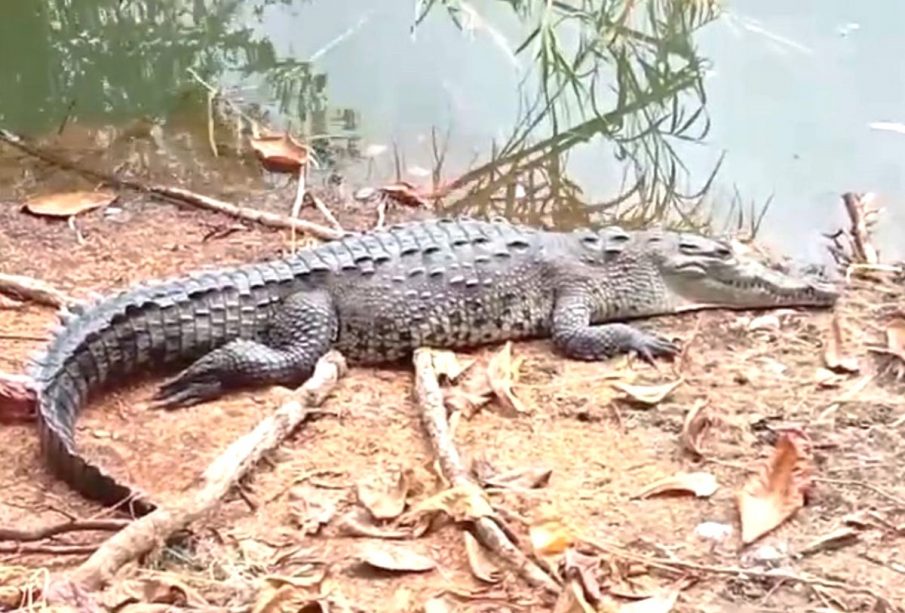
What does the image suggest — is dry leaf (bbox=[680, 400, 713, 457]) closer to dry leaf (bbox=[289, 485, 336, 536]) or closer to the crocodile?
the crocodile

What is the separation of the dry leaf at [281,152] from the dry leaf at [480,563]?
2.41 m

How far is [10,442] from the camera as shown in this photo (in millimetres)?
2912

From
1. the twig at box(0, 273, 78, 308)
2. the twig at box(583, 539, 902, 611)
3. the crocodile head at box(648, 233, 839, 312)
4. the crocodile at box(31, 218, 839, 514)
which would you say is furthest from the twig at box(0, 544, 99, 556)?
the crocodile head at box(648, 233, 839, 312)

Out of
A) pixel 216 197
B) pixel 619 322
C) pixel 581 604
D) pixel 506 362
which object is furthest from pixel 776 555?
pixel 216 197

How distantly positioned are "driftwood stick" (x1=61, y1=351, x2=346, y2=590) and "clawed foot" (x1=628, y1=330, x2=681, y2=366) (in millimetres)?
700

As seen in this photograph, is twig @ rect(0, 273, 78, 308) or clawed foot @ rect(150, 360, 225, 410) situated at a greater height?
twig @ rect(0, 273, 78, 308)

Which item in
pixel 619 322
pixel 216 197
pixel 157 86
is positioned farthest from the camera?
pixel 157 86

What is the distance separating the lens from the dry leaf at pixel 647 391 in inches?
124

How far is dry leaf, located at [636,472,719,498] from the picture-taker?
2.74m

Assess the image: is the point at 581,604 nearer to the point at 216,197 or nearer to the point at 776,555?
the point at 776,555

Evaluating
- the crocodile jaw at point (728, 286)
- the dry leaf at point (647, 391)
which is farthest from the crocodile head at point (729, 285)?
the dry leaf at point (647, 391)

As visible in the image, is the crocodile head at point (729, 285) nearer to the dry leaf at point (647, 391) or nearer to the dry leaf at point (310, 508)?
the dry leaf at point (647, 391)

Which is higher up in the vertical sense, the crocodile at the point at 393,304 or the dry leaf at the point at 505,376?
the crocodile at the point at 393,304

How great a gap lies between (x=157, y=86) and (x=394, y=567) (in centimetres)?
346
